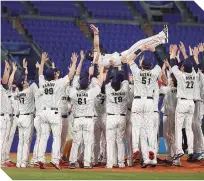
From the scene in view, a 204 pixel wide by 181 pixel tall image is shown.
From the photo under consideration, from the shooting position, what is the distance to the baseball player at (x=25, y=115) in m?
14.3

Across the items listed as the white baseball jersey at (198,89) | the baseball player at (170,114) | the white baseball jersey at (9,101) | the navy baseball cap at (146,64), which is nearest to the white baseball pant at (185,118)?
the white baseball jersey at (198,89)

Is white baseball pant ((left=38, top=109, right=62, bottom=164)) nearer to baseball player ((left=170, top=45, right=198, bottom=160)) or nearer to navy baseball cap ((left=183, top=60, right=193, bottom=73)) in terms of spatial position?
baseball player ((left=170, top=45, right=198, bottom=160))

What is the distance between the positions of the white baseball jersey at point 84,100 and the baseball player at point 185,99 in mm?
1758

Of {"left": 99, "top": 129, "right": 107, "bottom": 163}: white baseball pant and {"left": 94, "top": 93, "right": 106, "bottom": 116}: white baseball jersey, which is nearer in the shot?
{"left": 94, "top": 93, "right": 106, "bottom": 116}: white baseball jersey

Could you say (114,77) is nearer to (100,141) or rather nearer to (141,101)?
(141,101)

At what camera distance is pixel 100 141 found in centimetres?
1520

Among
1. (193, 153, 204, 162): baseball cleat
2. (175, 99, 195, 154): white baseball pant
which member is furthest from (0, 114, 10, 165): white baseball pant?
(193, 153, 204, 162): baseball cleat

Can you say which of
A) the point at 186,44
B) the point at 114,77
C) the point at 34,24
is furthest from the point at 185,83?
the point at 34,24

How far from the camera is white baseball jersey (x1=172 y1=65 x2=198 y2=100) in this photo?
1430 centimetres

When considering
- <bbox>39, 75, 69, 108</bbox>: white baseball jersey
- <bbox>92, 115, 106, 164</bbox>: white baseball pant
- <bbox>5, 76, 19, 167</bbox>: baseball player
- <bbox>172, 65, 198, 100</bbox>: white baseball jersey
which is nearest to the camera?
<bbox>39, 75, 69, 108</bbox>: white baseball jersey

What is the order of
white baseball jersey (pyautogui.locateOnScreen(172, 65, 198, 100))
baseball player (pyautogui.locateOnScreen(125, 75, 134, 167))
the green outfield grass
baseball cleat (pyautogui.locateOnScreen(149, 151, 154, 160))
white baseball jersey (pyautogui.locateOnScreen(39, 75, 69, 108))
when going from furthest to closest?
baseball player (pyautogui.locateOnScreen(125, 75, 134, 167))
white baseball jersey (pyautogui.locateOnScreen(172, 65, 198, 100))
white baseball jersey (pyautogui.locateOnScreen(39, 75, 69, 108))
baseball cleat (pyautogui.locateOnScreen(149, 151, 154, 160))
the green outfield grass

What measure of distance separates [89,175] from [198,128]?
3.31 m

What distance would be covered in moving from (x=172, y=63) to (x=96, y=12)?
33.7 ft

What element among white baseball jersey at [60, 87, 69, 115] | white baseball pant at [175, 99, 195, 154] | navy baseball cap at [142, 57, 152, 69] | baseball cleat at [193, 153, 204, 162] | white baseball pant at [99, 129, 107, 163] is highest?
→ navy baseball cap at [142, 57, 152, 69]
